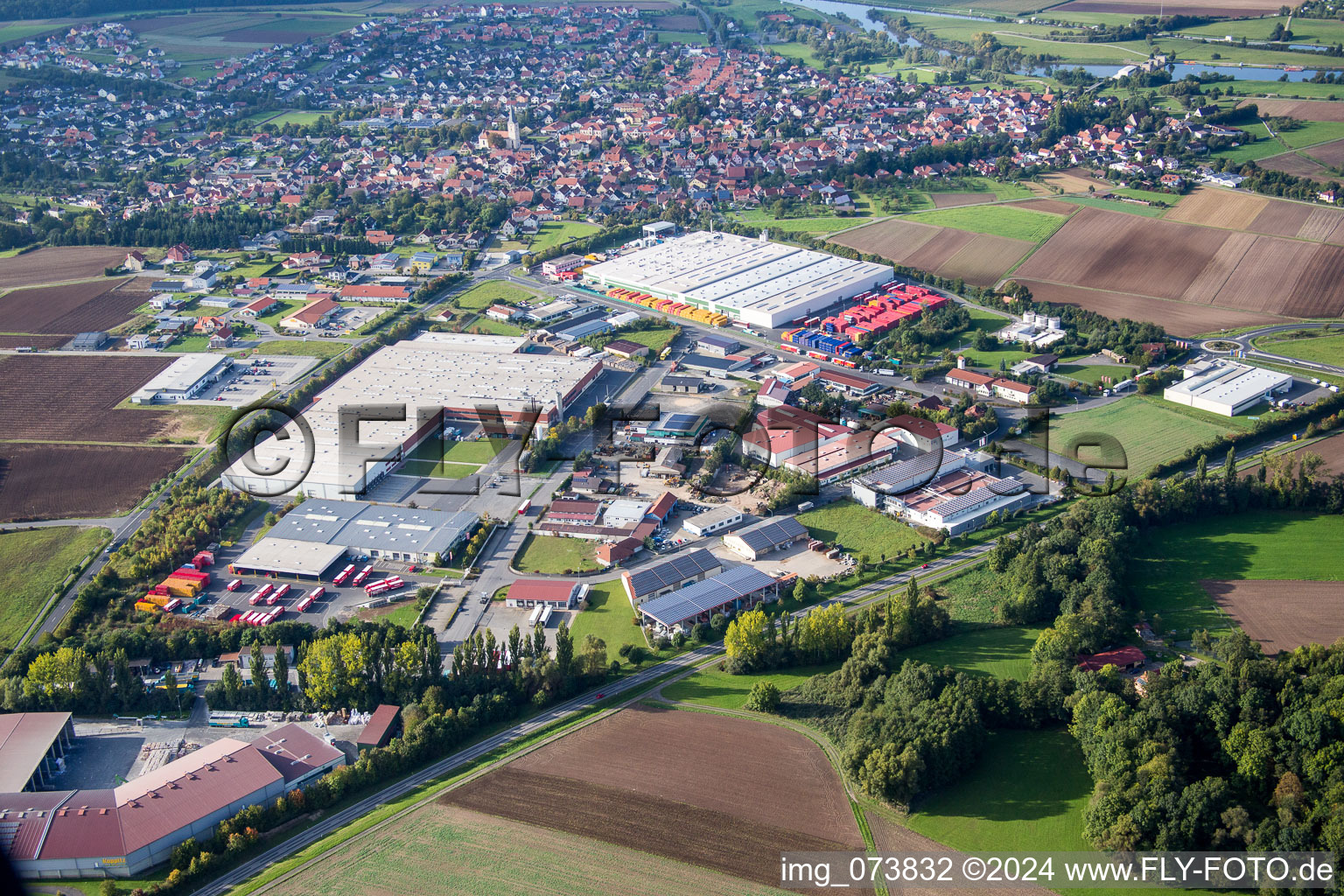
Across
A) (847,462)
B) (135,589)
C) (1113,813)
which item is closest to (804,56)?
(847,462)

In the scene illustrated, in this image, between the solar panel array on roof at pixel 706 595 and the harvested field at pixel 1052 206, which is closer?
the solar panel array on roof at pixel 706 595

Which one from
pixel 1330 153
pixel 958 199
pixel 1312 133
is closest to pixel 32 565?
pixel 958 199

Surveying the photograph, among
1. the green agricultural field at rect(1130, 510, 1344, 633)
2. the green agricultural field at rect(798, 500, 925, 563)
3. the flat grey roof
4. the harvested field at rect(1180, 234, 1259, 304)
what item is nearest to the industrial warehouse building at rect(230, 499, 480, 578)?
the flat grey roof

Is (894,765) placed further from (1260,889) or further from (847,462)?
(847,462)

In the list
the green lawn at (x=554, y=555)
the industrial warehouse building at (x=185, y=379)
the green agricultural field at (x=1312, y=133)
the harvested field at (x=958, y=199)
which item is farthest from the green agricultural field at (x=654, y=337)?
the green agricultural field at (x=1312, y=133)

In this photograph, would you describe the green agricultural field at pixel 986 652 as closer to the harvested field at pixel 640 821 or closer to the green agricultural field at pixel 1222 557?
the green agricultural field at pixel 1222 557

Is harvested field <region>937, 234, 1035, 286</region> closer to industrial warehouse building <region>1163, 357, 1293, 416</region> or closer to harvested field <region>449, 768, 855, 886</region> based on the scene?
industrial warehouse building <region>1163, 357, 1293, 416</region>
